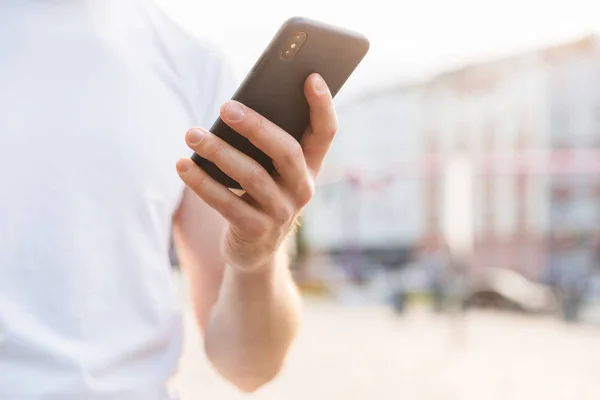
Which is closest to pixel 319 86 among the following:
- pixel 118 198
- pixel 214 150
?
pixel 214 150

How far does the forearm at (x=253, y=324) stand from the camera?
0.93 meters

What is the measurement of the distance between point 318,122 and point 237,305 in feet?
0.92

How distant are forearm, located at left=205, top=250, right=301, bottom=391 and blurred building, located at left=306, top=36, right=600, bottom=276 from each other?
581 inches

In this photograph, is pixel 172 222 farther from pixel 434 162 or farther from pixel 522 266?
pixel 522 266

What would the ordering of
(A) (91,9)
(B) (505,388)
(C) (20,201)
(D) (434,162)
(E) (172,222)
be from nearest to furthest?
(C) (20,201), (A) (91,9), (E) (172,222), (B) (505,388), (D) (434,162)

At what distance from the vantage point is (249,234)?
2.57 feet

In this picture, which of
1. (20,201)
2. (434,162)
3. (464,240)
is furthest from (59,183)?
(434,162)

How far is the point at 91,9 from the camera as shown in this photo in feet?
2.95

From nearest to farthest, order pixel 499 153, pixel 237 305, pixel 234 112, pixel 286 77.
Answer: pixel 234 112
pixel 286 77
pixel 237 305
pixel 499 153

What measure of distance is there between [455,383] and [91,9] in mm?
5073

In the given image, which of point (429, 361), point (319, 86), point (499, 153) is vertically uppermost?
point (319, 86)

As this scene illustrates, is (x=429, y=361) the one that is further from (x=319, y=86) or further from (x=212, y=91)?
(x=319, y=86)

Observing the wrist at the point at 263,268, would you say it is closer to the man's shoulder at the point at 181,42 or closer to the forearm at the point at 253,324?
the forearm at the point at 253,324

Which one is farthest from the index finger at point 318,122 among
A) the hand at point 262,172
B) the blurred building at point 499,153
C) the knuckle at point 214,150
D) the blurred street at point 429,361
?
the blurred building at point 499,153
